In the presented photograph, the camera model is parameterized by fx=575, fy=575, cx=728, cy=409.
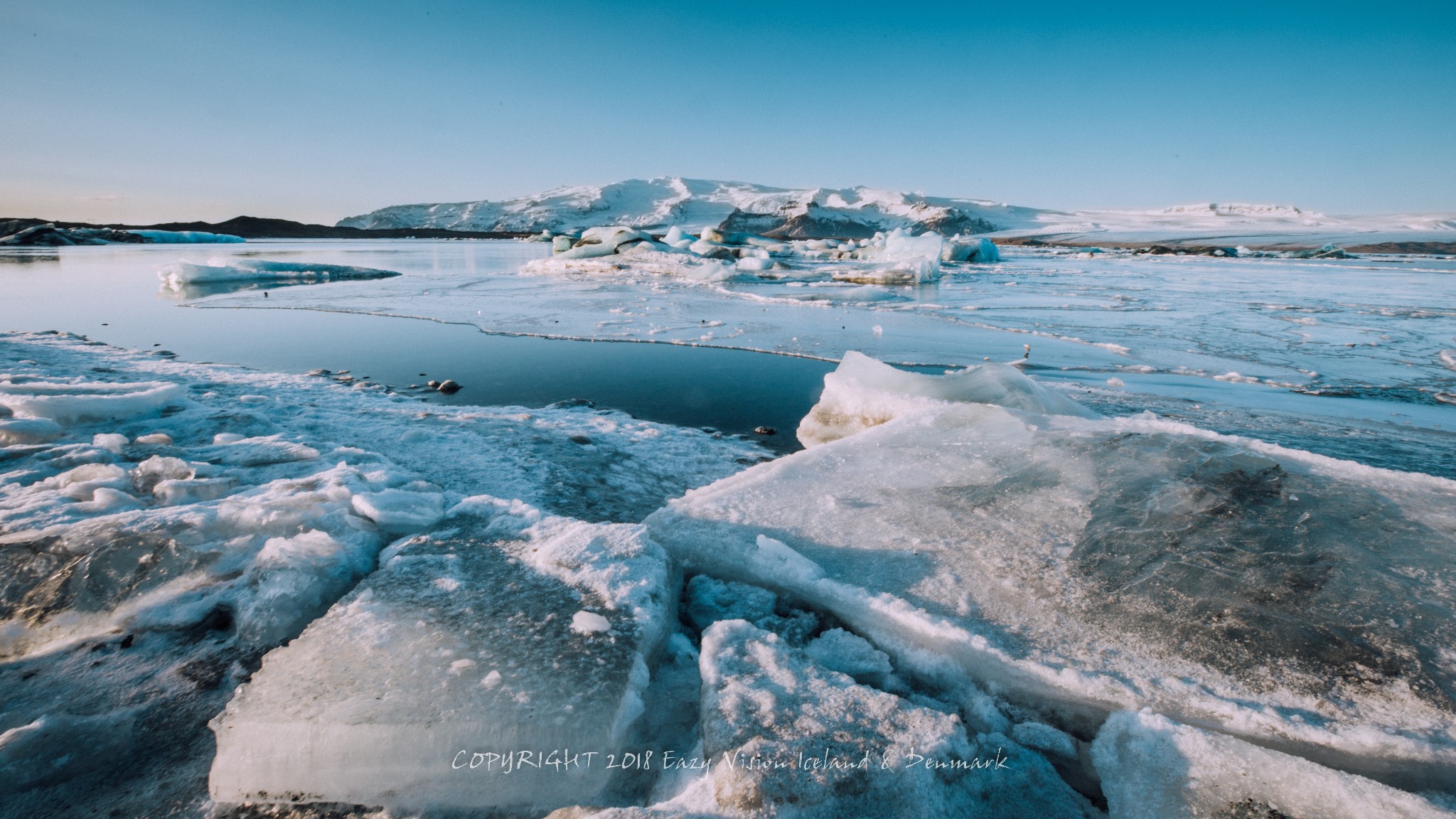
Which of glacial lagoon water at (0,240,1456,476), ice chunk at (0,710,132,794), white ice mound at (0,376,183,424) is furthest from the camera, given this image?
glacial lagoon water at (0,240,1456,476)

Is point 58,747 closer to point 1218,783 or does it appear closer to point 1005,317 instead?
point 1218,783

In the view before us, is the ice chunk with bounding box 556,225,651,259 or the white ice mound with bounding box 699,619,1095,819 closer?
the white ice mound with bounding box 699,619,1095,819

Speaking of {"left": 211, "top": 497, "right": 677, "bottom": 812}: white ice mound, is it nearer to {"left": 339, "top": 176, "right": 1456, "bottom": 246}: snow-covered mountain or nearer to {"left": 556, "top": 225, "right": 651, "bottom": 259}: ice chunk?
{"left": 556, "top": 225, "right": 651, "bottom": 259}: ice chunk

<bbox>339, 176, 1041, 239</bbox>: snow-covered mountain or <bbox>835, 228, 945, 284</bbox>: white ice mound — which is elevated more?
<bbox>339, 176, 1041, 239</bbox>: snow-covered mountain

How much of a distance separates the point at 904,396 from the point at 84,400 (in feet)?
12.2

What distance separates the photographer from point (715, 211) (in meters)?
82.0

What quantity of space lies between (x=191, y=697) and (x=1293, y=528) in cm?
241

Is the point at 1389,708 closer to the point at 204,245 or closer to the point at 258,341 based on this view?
the point at 258,341

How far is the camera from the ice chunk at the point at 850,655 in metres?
1.18

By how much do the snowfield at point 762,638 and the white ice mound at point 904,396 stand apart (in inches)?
19.0

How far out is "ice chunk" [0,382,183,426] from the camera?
2496 millimetres

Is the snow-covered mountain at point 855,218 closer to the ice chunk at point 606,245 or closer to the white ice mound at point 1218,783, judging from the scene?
the ice chunk at point 606,245

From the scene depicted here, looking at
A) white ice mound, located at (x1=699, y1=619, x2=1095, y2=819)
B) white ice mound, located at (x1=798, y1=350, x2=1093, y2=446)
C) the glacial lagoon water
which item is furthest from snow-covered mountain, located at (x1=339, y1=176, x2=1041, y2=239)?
white ice mound, located at (x1=699, y1=619, x2=1095, y2=819)

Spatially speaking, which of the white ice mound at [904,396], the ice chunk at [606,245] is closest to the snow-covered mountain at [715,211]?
the ice chunk at [606,245]
